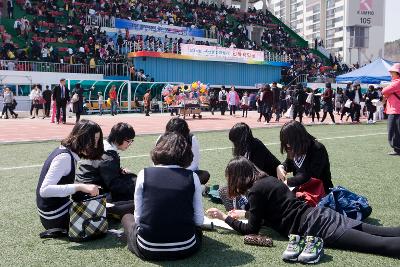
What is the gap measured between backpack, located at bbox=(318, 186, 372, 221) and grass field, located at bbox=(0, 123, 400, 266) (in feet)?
0.89

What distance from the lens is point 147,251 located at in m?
3.58

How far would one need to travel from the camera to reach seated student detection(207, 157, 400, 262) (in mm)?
3678

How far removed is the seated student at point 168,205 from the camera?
11.3 ft

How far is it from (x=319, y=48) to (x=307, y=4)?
56502 mm

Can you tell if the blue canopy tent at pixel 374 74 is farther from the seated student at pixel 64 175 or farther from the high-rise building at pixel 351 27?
the high-rise building at pixel 351 27

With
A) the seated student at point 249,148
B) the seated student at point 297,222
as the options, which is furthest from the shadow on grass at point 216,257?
the seated student at point 249,148

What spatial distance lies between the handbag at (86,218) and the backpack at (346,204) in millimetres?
2060

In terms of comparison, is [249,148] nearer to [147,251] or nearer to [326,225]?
[326,225]

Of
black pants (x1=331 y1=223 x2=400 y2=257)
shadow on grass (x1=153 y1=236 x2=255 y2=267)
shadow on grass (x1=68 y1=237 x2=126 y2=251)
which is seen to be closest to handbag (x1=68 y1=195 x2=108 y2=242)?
shadow on grass (x1=68 y1=237 x2=126 y2=251)

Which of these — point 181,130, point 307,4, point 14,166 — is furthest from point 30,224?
point 307,4

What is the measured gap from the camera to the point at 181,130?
553 centimetres

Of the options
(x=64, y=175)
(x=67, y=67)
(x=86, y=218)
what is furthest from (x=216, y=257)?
(x=67, y=67)

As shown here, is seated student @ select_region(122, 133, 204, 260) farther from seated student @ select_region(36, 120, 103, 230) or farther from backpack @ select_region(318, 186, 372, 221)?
backpack @ select_region(318, 186, 372, 221)

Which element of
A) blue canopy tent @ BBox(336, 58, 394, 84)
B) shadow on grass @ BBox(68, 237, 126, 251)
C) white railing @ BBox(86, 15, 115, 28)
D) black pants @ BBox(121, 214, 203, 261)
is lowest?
shadow on grass @ BBox(68, 237, 126, 251)
